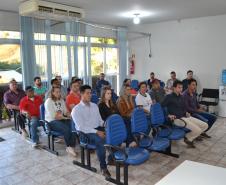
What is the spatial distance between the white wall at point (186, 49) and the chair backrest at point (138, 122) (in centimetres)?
459

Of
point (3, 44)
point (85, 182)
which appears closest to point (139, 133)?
point (85, 182)

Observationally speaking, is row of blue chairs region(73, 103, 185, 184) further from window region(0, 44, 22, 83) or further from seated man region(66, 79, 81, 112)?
window region(0, 44, 22, 83)

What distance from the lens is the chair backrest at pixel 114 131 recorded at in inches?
124

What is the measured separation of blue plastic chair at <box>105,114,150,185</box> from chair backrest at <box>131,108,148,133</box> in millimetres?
270

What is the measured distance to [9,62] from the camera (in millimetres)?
6449

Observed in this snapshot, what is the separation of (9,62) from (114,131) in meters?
4.44

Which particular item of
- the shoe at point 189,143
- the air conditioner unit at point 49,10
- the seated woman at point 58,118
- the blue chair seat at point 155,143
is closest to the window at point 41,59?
the air conditioner unit at point 49,10

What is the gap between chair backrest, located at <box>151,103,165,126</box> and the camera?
4.04 m

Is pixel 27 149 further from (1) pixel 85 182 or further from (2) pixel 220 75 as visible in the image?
(2) pixel 220 75

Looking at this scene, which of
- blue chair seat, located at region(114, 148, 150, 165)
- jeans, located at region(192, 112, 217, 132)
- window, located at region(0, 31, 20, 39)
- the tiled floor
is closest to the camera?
blue chair seat, located at region(114, 148, 150, 165)

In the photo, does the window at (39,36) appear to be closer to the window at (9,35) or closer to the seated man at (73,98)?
the window at (9,35)

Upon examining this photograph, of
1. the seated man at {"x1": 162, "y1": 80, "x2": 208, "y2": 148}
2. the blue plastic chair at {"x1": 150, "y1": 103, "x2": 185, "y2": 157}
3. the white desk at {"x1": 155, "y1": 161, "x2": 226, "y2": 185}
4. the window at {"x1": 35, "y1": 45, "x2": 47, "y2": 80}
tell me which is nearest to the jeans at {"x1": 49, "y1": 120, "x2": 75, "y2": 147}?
the blue plastic chair at {"x1": 150, "y1": 103, "x2": 185, "y2": 157}

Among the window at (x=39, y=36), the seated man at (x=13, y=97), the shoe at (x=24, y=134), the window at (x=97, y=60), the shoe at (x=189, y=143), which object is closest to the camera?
the shoe at (x=189, y=143)

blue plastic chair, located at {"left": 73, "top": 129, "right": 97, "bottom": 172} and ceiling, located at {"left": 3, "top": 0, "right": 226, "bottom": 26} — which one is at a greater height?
ceiling, located at {"left": 3, "top": 0, "right": 226, "bottom": 26}
